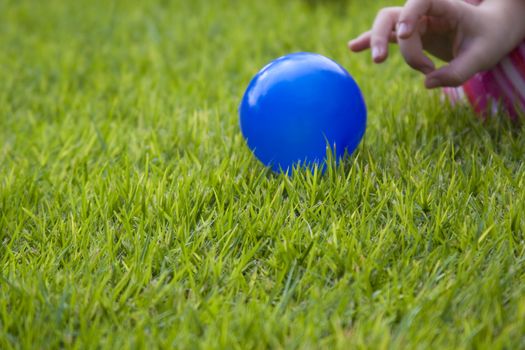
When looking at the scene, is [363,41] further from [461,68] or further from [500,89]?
[500,89]

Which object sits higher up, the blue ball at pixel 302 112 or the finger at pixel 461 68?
the finger at pixel 461 68

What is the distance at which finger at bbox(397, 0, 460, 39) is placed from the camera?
1972 mm

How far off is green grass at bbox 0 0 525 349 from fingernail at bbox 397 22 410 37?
375 millimetres

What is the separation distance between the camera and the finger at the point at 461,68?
2064mm

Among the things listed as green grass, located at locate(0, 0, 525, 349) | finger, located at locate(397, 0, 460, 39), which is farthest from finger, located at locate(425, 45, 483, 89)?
green grass, located at locate(0, 0, 525, 349)

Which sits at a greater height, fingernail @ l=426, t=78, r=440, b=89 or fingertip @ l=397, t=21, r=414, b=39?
fingertip @ l=397, t=21, r=414, b=39

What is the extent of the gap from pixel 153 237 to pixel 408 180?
2.43ft

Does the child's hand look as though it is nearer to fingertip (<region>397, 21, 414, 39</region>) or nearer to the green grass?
fingertip (<region>397, 21, 414, 39</region>)

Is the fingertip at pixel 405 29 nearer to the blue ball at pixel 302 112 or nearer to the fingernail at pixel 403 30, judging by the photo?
the fingernail at pixel 403 30

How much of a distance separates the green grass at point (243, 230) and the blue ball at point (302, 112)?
8cm

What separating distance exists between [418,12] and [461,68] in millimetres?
226

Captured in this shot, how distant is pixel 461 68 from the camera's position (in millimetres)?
2066

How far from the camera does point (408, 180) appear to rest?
195cm

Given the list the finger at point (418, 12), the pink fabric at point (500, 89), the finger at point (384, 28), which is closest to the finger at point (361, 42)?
the finger at point (384, 28)
